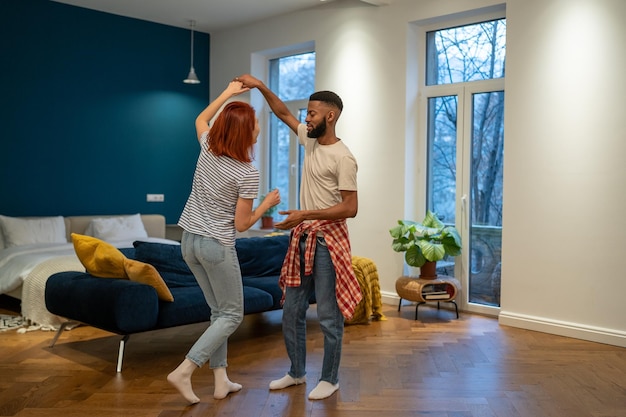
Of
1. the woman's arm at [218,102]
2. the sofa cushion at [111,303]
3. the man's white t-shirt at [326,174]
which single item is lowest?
the sofa cushion at [111,303]

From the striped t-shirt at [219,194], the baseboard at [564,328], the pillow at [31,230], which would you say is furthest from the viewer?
the pillow at [31,230]

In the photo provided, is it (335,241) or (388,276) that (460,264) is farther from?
(335,241)

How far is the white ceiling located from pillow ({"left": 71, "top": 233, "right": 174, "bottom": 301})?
143 inches

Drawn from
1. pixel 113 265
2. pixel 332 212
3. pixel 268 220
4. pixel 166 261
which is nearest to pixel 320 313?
pixel 332 212

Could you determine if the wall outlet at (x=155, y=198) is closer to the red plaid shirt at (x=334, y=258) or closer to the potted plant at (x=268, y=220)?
the potted plant at (x=268, y=220)

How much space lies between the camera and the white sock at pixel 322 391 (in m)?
3.48

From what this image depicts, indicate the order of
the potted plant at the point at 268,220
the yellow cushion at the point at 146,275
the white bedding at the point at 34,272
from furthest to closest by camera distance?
the potted plant at the point at 268,220, the white bedding at the point at 34,272, the yellow cushion at the point at 146,275

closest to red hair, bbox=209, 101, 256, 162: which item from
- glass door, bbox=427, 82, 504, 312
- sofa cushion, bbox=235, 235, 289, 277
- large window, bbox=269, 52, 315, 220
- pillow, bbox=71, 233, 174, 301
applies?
pillow, bbox=71, 233, 174, 301

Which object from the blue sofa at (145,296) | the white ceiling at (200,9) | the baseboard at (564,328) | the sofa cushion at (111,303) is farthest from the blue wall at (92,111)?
the baseboard at (564,328)

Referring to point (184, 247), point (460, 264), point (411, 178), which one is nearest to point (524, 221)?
point (460, 264)

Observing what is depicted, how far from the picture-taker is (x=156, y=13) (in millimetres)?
7480

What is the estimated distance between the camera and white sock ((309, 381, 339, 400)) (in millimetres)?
3477

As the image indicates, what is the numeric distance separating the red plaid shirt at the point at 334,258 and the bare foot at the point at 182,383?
0.70 metres

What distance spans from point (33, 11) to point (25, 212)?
206 centimetres
